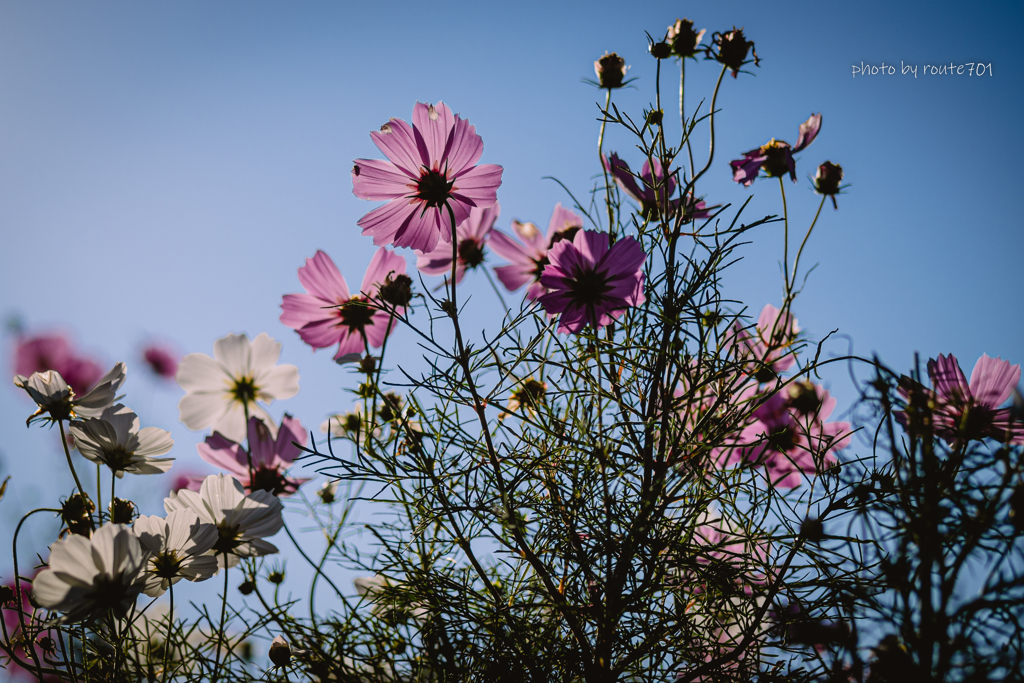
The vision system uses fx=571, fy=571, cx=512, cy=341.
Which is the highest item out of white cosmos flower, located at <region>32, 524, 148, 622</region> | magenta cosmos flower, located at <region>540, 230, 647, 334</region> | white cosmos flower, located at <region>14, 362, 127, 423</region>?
magenta cosmos flower, located at <region>540, 230, 647, 334</region>

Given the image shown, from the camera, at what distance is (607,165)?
58 centimetres

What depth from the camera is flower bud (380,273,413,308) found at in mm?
496

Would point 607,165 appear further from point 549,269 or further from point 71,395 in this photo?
point 71,395

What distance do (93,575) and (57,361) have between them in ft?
2.46

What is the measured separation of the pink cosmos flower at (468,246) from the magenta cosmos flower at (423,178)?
0.11m

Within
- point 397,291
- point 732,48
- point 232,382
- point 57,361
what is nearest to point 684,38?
point 732,48

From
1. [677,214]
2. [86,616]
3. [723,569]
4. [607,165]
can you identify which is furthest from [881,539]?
[86,616]

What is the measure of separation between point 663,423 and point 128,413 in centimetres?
43

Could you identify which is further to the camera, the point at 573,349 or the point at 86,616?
the point at 573,349

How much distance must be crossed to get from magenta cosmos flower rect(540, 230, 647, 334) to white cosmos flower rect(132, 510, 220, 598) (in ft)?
1.02

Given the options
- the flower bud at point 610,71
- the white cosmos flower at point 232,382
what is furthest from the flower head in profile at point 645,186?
the white cosmos flower at point 232,382

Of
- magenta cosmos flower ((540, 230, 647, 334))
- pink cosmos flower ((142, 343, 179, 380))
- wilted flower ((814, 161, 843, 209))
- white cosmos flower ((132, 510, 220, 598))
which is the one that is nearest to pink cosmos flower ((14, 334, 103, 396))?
pink cosmos flower ((142, 343, 179, 380))

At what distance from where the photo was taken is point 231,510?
46cm

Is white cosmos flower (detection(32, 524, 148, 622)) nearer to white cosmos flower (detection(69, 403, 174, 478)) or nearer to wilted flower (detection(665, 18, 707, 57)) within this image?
white cosmos flower (detection(69, 403, 174, 478))
